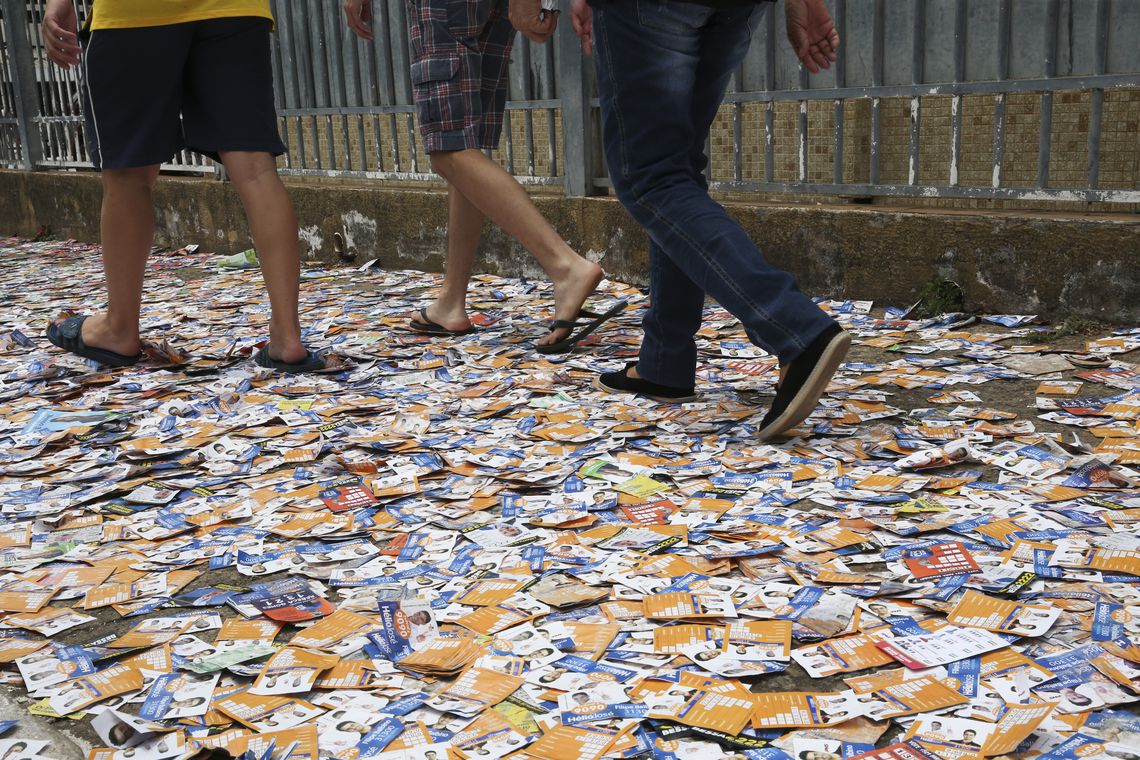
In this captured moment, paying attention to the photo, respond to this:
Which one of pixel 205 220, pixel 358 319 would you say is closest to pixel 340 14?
pixel 205 220

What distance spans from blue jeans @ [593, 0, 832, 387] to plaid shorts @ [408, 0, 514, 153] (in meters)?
1.05

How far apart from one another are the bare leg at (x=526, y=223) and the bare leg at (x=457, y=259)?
214mm

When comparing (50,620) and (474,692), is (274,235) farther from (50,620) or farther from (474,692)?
(474,692)

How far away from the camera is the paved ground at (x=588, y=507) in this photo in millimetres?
1658

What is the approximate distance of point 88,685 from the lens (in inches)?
66.8

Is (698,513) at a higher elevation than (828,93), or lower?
lower

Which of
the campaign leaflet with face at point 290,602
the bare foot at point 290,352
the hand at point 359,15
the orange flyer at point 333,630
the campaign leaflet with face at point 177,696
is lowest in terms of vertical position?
the campaign leaflet with face at point 177,696

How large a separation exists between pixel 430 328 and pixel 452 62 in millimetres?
990

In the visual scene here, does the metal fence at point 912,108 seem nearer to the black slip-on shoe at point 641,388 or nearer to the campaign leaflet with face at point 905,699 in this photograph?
the black slip-on shoe at point 641,388

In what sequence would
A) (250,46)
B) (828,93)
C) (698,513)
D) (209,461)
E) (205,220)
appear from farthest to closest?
(205,220) → (828,93) → (250,46) → (209,461) → (698,513)

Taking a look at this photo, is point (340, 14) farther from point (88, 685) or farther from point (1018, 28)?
point (88, 685)

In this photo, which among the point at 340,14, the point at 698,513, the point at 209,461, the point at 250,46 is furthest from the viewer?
the point at 340,14

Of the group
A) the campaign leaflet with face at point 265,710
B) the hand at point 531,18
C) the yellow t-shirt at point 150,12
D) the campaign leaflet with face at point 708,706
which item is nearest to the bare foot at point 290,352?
the yellow t-shirt at point 150,12

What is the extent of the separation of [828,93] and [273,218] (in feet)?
6.68
